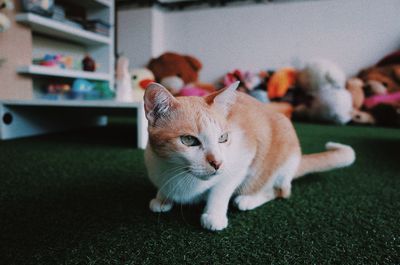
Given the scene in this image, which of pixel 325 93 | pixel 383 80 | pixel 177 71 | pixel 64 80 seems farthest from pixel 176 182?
pixel 383 80

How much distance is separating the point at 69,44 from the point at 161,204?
277 centimetres

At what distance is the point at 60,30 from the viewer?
2.43 meters

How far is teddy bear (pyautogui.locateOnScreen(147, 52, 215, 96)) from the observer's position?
143 inches

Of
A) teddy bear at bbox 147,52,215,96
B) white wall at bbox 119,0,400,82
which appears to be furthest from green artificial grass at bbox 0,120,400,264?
white wall at bbox 119,0,400,82

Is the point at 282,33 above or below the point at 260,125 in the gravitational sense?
above

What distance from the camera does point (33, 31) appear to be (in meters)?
2.51

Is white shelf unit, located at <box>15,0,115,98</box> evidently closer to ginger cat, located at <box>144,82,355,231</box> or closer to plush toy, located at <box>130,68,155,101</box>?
plush toy, located at <box>130,68,155,101</box>

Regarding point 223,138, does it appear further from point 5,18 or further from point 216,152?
point 5,18

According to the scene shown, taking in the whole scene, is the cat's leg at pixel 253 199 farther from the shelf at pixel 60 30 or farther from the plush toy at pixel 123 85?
the shelf at pixel 60 30

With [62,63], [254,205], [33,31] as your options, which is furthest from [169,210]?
[33,31]

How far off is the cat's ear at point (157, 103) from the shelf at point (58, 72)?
6.16ft

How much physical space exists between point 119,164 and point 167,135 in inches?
29.1

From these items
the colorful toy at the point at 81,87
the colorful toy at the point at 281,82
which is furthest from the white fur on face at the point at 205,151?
the colorful toy at the point at 281,82

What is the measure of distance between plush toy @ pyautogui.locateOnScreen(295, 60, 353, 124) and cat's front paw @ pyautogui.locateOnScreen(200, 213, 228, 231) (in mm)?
2588
